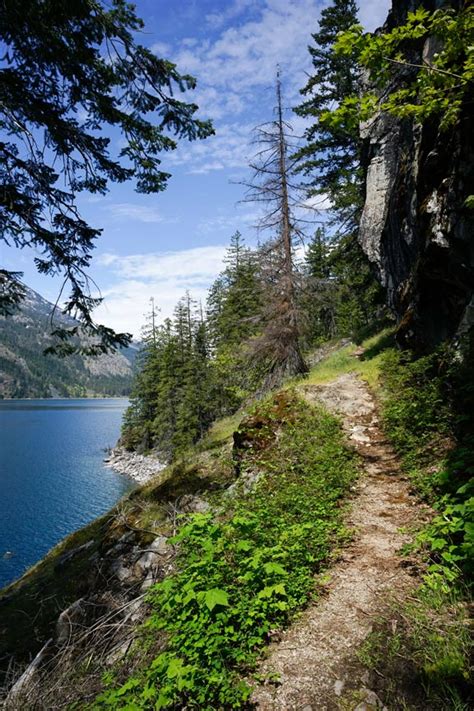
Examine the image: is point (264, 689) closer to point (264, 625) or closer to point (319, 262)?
point (264, 625)

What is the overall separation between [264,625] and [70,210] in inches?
257

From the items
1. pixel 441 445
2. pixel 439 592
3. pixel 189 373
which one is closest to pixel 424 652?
pixel 439 592

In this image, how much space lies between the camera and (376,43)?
3.85 metres

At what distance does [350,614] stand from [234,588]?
1.17 meters

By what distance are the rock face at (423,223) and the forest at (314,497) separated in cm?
6

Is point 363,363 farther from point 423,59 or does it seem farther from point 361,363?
point 423,59

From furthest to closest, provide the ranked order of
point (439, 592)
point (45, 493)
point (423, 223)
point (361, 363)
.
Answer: point (45, 493) → point (361, 363) → point (423, 223) → point (439, 592)

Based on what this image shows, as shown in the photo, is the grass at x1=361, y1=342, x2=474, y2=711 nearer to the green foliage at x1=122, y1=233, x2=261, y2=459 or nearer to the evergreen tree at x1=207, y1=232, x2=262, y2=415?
the evergreen tree at x1=207, y1=232, x2=262, y2=415

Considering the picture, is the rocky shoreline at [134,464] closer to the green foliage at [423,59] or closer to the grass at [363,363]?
the grass at [363,363]

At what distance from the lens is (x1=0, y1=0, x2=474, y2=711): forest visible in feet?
10.2

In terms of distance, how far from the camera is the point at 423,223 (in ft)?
25.4

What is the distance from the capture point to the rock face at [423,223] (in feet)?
20.9

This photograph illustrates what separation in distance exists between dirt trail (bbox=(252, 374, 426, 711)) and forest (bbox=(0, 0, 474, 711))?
0.06 ft

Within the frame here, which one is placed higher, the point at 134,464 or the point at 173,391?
the point at 173,391
